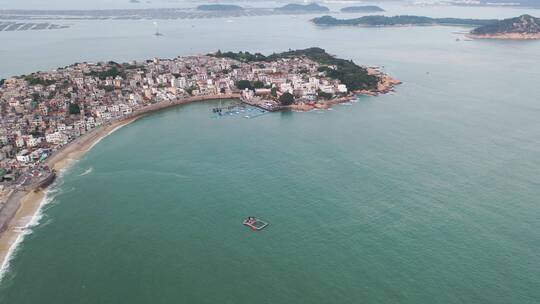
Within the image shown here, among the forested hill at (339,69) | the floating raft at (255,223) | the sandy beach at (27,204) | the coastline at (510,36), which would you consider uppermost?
the coastline at (510,36)

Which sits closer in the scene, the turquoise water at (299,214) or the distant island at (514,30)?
the turquoise water at (299,214)

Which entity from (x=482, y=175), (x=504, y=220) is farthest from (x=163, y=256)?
(x=482, y=175)

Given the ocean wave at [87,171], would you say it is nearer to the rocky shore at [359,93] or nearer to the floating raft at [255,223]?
the floating raft at [255,223]

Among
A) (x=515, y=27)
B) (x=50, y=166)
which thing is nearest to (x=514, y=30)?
(x=515, y=27)

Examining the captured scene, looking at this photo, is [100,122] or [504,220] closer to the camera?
[504,220]

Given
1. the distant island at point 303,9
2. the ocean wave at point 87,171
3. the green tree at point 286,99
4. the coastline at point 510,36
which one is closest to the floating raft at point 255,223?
the ocean wave at point 87,171

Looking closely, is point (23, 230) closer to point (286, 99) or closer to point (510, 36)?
point (286, 99)

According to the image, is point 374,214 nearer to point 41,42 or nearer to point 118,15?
point 41,42
